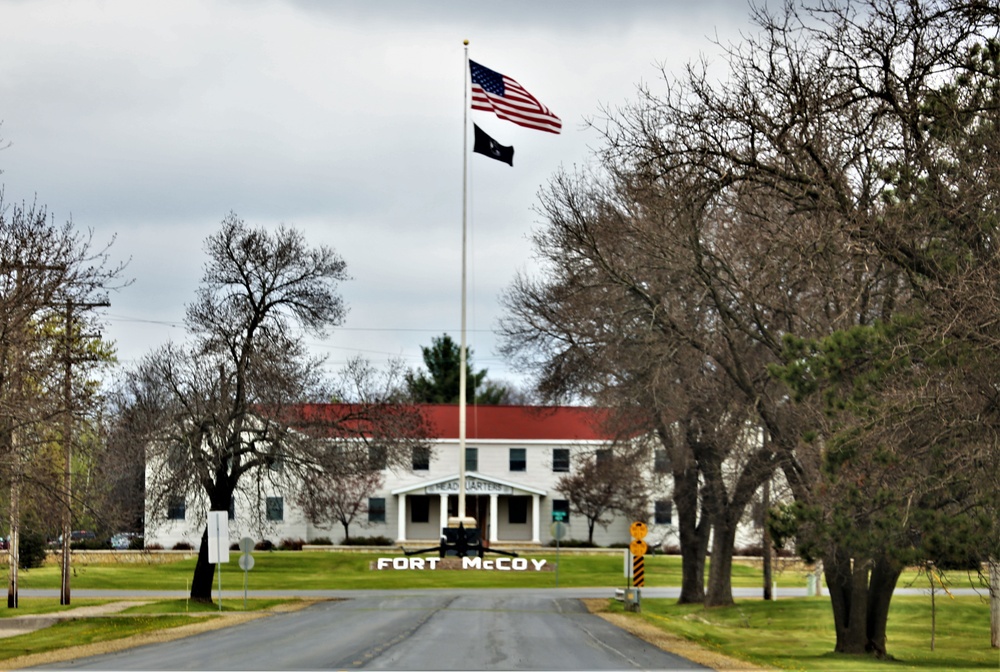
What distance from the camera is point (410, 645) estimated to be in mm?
22062

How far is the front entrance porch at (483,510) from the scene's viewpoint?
75250 millimetres

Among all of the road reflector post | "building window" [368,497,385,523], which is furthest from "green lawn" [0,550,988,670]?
"building window" [368,497,385,523]

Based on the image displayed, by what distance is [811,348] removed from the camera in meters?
20.3

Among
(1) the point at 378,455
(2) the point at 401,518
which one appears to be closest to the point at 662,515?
(2) the point at 401,518

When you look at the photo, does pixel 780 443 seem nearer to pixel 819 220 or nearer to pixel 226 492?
pixel 819 220

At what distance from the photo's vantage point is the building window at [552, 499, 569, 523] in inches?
3014

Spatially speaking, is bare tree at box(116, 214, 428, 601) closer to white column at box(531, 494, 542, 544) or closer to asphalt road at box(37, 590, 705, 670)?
asphalt road at box(37, 590, 705, 670)

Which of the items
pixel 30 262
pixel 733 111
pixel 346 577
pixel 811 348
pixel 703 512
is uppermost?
pixel 733 111

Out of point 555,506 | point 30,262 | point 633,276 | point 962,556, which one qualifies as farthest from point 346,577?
point 962,556

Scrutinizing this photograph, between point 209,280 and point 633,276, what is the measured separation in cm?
1398

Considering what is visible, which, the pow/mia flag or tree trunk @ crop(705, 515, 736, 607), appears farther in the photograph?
the pow/mia flag

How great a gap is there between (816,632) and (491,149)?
1940cm

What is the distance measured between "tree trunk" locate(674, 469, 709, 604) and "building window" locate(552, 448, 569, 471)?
37.6m

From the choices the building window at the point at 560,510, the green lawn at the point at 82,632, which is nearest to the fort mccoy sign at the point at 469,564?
the building window at the point at 560,510
